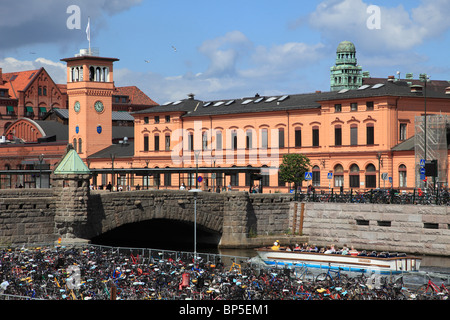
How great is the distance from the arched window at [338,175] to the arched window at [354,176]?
1459 mm

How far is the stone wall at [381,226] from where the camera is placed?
5731 centimetres

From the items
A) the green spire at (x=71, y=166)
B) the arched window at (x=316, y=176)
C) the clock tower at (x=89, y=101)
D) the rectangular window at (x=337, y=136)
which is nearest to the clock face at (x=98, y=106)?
the clock tower at (x=89, y=101)

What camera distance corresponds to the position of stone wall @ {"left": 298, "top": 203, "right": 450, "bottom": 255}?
57312mm

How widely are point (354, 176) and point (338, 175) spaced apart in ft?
8.11

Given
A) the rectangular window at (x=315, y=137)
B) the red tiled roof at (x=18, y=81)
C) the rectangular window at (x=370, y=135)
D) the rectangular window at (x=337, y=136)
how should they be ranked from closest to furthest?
1. the rectangular window at (x=370, y=135)
2. the rectangular window at (x=337, y=136)
3. the rectangular window at (x=315, y=137)
4. the red tiled roof at (x=18, y=81)

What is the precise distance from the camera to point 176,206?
192 feet

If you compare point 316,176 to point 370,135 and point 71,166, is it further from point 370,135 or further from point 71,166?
point 71,166

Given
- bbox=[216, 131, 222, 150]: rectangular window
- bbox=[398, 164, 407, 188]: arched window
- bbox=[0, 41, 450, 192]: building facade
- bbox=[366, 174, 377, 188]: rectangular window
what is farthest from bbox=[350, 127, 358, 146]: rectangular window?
bbox=[216, 131, 222, 150]: rectangular window

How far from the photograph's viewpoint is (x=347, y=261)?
4825cm

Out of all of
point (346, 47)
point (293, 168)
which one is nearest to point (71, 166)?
point (293, 168)

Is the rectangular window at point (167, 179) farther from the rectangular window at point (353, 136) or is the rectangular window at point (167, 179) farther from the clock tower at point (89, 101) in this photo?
the rectangular window at point (353, 136)
